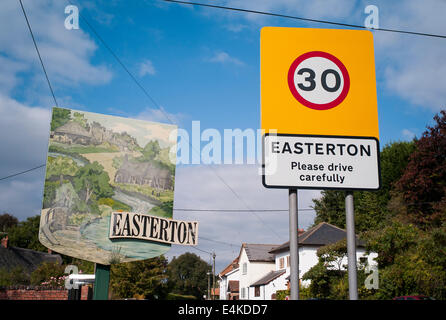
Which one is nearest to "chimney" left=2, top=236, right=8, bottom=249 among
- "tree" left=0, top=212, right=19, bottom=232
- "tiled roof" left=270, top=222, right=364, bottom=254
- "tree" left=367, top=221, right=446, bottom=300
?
"tree" left=0, top=212, right=19, bottom=232

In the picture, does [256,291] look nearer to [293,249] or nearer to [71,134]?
[71,134]

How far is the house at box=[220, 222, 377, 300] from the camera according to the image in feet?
109

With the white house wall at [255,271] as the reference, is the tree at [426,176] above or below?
above

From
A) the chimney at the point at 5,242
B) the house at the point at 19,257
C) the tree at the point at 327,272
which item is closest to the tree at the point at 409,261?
the tree at the point at 327,272

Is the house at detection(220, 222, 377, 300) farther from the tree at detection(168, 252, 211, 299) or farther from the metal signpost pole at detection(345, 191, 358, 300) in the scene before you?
the metal signpost pole at detection(345, 191, 358, 300)

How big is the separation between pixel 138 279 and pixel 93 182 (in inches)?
583

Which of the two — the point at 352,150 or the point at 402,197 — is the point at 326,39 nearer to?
the point at 352,150

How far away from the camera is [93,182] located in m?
16.0

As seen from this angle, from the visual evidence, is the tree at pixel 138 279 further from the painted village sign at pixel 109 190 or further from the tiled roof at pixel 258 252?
the tiled roof at pixel 258 252

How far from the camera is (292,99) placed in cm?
315

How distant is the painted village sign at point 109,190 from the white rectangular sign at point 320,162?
13.3 meters

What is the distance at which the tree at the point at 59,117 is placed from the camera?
15438 millimetres
